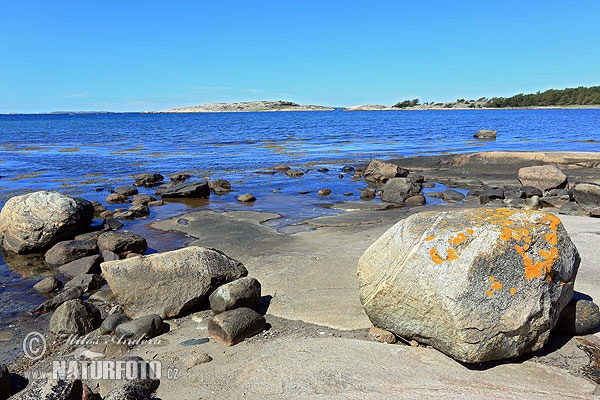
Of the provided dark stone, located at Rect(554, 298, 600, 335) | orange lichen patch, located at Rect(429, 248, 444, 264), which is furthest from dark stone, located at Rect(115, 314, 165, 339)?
dark stone, located at Rect(554, 298, 600, 335)

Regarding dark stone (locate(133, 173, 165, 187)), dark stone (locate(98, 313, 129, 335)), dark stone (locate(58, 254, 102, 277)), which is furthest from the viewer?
dark stone (locate(133, 173, 165, 187))

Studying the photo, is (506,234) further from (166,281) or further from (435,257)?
(166,281)

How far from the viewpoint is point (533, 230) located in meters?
5.08

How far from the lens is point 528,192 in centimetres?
1734

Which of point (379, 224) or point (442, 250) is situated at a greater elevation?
point (442, 250)

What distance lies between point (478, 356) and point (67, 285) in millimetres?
6956

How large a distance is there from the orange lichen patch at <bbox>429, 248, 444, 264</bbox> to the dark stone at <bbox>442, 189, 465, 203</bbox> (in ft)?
40.8

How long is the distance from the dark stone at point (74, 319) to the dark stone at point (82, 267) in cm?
245

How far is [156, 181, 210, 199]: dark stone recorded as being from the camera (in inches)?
707

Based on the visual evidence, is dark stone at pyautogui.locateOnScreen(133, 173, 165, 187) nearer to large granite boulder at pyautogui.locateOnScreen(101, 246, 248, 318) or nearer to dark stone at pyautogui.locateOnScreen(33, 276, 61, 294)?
dark stone at pyautogui.locateOnScreen(33, 276, 61, 294)

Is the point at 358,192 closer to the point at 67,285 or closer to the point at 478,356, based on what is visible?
the point at 67,285

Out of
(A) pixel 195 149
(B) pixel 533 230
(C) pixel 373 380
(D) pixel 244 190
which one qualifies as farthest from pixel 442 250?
(A) pixel 195 149

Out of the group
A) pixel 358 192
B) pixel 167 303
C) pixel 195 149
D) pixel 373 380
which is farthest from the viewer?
pixel 195 149

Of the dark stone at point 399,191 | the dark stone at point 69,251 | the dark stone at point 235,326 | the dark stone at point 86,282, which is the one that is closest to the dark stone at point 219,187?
the dark stone at point 399,191
